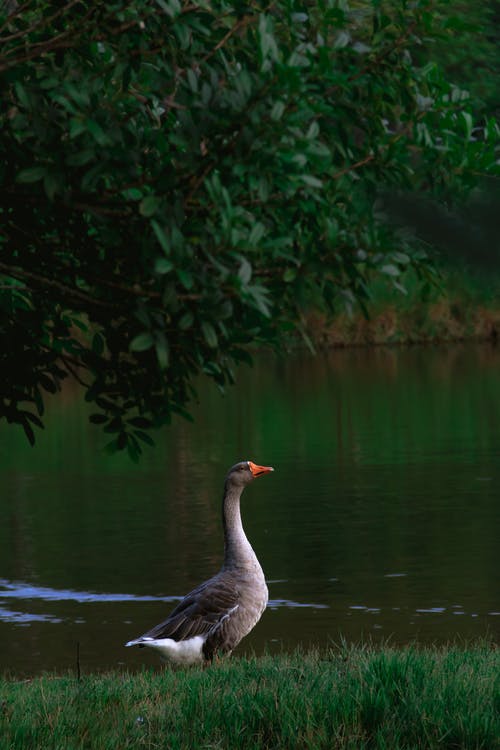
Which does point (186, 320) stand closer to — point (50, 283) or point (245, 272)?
point (245, 272)

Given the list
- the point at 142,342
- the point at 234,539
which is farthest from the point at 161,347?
the point at 234,539

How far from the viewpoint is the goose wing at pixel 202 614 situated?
41.6 ft

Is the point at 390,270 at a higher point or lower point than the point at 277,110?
lower

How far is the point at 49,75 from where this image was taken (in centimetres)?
721

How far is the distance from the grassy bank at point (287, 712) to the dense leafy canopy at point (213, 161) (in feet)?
5.49

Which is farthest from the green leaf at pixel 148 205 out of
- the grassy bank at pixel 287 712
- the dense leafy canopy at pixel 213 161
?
the grassy bank at pixel 287 712

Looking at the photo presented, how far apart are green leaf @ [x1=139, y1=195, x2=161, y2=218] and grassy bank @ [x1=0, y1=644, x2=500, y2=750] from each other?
2.74 meters

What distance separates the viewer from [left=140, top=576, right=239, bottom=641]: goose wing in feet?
41.6

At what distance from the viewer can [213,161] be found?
22.7 feet

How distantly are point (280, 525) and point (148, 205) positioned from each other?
1728 centimetres

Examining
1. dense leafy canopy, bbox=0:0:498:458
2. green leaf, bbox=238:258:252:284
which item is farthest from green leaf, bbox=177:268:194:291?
green leaf, bbox=238:258:252:284

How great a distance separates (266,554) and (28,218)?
1365 cm

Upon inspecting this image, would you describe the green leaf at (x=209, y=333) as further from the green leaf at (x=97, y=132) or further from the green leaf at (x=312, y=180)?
the green leaf at (x=97, y=132)

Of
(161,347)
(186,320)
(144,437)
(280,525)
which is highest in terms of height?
(186,320)
